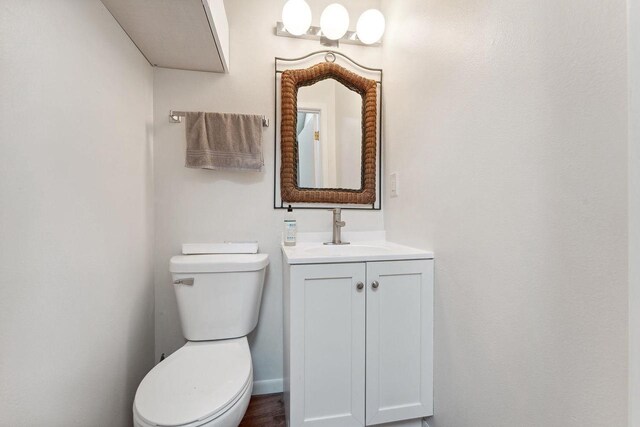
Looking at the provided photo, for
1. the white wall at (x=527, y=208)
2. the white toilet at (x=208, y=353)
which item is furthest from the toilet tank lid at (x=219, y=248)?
the white wall at (x=527, y=208)

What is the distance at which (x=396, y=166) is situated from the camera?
1379 millimetres

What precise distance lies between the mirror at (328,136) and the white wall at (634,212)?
1.08m

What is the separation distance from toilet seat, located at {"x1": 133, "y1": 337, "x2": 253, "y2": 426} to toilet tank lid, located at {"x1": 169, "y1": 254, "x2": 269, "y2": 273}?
0.33 m

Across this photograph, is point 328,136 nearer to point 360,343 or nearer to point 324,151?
point 324,151

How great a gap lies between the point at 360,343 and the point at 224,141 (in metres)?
1.15

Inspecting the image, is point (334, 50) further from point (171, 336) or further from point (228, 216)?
point (171, 336)

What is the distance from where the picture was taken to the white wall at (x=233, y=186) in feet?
4.40

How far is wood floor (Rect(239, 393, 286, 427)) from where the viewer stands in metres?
1.20

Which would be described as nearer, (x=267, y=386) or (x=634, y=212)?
(x=634, y=212)

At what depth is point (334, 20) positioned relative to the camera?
4.54 ft

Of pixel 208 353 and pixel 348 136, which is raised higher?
pixel 348 136

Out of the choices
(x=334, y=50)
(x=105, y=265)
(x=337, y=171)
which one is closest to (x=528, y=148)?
(x=337, y=171)

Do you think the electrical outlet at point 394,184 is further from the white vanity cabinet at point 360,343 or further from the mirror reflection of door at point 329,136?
the white vanity cabinet at point 360,343

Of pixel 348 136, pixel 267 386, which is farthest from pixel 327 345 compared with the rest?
pixel 348 136
